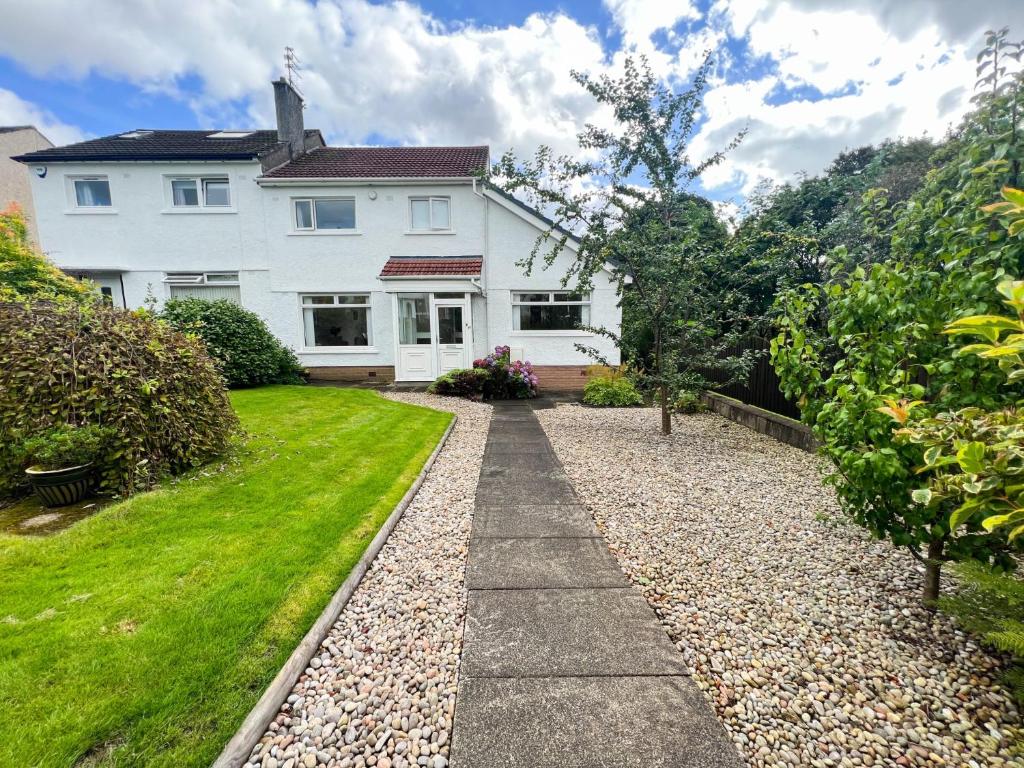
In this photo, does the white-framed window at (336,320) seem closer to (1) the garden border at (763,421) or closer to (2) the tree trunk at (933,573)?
(1) the garden border at (763,421)

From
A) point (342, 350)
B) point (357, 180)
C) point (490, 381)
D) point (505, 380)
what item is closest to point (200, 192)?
point (357, 180)

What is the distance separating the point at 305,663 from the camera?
2.16 m

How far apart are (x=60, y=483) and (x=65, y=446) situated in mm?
399

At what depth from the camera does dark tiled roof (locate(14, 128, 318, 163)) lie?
499 inches

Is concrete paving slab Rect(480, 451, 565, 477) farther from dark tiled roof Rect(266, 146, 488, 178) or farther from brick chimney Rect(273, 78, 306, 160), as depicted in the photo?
brick chimney Rect(273, 78, 306, 160)

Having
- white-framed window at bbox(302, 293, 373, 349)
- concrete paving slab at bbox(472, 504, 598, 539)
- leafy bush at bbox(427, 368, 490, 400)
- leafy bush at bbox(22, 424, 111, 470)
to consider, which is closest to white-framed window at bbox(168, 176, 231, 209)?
white-framed window at bbox(302, 293, 373, 349)

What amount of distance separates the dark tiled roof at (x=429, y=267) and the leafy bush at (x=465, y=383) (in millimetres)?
3013

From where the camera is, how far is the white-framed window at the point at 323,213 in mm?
13000

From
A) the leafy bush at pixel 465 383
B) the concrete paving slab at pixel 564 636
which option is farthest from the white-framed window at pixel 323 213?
the concrete paving slab at pixel 564 636

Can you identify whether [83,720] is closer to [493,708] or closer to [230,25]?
[493,708]

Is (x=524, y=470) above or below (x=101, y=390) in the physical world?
below

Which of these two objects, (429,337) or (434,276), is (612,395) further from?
(434,276)

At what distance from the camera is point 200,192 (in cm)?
1298

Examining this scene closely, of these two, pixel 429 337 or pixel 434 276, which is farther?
pixel 429 337
